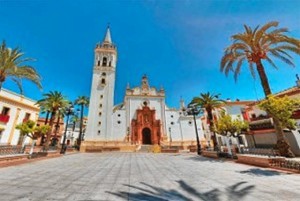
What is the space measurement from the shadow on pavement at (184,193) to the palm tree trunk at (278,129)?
27.8 feet

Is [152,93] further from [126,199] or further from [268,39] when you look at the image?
[126,199]

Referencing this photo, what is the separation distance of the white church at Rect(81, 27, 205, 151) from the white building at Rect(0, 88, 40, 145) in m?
11.3

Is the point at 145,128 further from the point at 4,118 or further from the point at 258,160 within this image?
the point at 258,160

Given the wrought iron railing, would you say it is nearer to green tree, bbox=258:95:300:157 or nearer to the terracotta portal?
green tree, bbox=258:95:300:157

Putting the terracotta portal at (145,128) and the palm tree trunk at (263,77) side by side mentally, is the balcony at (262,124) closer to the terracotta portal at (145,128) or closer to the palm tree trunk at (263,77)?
the palm tree trunk at (263,77)

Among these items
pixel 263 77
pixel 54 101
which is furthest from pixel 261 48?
pixel 54 101

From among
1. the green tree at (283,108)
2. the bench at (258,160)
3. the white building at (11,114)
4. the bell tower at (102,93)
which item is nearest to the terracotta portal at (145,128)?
the bell tower at (102,93)

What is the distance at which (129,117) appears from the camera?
4025cm

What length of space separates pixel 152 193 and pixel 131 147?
3001 cm

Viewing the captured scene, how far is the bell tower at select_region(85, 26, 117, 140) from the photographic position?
119 feet

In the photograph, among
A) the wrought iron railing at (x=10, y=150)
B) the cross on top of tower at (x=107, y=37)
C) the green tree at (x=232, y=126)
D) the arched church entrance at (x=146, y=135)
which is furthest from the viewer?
the cross on top of tower at (x=107, y=37)

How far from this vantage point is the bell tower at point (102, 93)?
36194mm

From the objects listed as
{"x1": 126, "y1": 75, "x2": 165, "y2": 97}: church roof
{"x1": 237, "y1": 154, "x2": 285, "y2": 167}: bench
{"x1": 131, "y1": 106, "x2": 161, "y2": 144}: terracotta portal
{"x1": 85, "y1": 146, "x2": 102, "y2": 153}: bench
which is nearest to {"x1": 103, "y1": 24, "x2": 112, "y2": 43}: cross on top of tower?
{"x1": 126, "y1": 75, "x2": 165, "y2": 97}: church roof

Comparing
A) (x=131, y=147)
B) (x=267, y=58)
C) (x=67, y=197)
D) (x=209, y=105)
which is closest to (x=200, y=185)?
(x=67, y=197)
